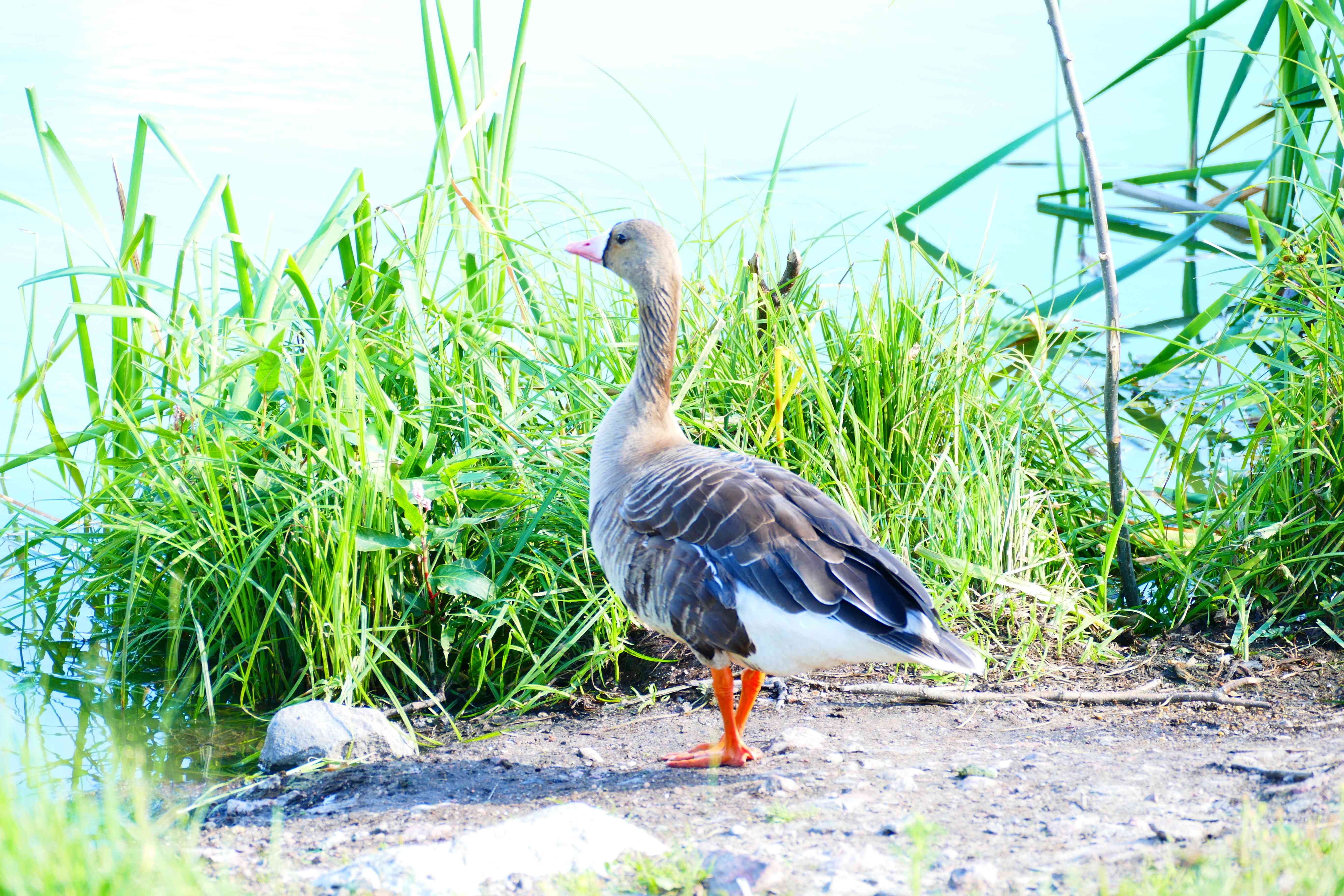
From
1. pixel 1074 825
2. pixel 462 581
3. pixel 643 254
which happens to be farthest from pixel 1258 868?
pixel 643 254

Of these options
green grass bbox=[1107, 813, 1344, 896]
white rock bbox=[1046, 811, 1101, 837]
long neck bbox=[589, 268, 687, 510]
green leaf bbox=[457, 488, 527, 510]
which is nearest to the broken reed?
green leaf bbox=[457, 488, 527, 510]

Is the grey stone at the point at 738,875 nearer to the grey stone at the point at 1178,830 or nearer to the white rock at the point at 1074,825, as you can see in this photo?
the white rock at the point at 1074,825

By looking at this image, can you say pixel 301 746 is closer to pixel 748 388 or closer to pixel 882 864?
pixel 882 864

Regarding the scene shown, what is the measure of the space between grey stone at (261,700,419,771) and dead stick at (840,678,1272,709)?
5.01 feet

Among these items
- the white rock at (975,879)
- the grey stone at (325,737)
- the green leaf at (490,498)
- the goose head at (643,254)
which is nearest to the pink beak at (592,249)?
the goose head at (643,254)

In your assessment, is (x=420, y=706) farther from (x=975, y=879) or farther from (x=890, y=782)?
(x=975, y=879)

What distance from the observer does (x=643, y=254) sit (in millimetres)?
3900

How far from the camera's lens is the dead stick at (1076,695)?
3.68 metres

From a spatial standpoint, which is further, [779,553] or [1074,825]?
[779,553]

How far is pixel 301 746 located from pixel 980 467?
8.32 feet

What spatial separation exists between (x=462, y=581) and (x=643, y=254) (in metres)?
1.25

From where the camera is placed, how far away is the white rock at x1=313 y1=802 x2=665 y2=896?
234 centimetres

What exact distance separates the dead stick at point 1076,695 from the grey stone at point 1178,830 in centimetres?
106

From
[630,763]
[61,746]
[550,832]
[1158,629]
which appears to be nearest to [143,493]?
[61,746]
